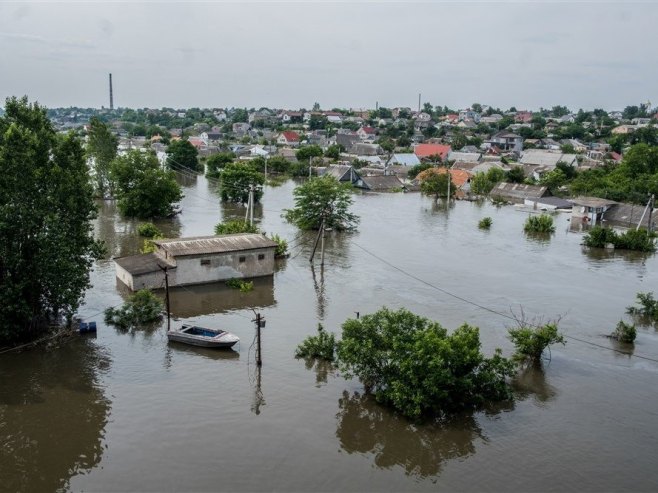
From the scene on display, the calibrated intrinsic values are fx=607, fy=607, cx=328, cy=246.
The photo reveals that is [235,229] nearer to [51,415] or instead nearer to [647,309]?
[51,415]

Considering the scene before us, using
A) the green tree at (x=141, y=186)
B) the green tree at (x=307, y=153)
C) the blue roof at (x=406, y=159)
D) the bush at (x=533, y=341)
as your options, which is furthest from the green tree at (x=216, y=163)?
the bush at (x=533, y=341)

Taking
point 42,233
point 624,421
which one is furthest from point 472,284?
point 42,233

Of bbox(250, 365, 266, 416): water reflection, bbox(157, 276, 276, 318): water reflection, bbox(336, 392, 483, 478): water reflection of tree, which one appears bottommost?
bbox(336, 392, 483, 478): water reflection of tree

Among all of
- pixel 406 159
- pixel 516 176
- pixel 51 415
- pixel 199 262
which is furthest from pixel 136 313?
pixel 406 159

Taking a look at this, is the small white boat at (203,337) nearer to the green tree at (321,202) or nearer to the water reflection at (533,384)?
the water reflection at (533,384)

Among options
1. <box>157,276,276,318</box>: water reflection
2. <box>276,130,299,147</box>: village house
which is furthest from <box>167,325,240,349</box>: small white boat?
<box>276,130,299,147</box>: village house

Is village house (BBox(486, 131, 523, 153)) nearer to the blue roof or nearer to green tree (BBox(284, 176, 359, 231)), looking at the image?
the blue roof
